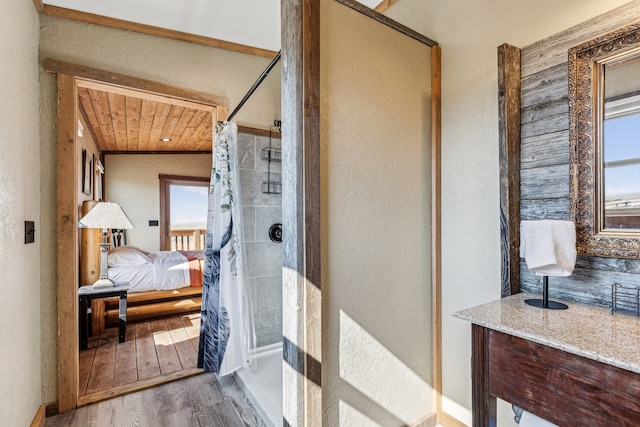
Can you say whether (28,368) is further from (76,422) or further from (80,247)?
(80,247)

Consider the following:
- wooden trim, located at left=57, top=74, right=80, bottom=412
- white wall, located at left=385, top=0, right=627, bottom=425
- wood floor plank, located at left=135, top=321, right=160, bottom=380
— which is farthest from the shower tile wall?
white wall, located at left=385, top=0, right=627, bottom=425

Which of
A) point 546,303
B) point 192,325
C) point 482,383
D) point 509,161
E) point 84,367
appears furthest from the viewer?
point 192,325

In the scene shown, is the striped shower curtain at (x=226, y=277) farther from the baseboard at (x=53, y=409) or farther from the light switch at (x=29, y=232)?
the light switch at (x=29, y=232)

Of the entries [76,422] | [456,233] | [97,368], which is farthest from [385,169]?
[97,368]

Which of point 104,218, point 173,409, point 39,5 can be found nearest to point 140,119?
point 104,218

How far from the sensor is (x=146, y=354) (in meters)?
2.88

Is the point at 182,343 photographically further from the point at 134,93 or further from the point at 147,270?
the point at 134,93

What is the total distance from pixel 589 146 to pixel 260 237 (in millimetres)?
2189

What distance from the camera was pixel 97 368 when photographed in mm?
2609

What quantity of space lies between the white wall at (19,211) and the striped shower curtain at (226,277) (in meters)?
1.02

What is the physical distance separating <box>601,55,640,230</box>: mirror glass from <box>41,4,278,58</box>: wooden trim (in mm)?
2444

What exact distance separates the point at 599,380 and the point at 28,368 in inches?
102

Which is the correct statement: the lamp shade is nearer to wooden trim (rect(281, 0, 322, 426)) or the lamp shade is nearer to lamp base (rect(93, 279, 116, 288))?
lamp base (rect(93, 279, 116, 288))

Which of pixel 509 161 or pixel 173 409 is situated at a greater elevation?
pixel 509 161
